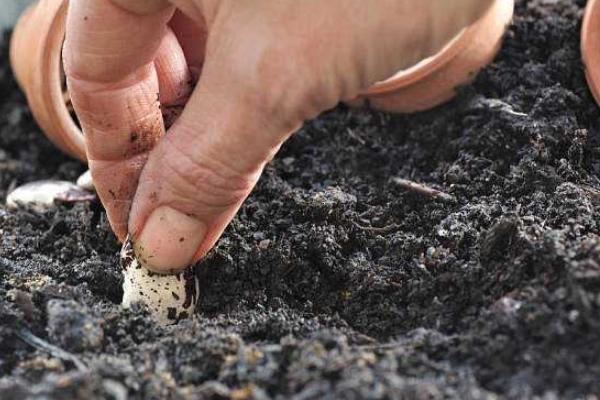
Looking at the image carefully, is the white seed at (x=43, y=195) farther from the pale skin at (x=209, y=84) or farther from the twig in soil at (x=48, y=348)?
the twig in soil at (x=48, y=348)

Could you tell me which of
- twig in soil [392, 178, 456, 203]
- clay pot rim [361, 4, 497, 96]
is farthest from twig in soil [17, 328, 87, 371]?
clay pot rim [361, 4, 497, 96]

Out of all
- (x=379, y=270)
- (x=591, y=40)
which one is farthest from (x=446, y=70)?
(x=379, y=270)

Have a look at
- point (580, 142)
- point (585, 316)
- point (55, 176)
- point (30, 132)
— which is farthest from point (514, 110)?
point (30, 132)

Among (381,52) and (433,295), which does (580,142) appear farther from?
(381,52)

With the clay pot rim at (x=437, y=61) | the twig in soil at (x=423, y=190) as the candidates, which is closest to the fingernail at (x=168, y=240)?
the twig in soil at (x=423, y=190)

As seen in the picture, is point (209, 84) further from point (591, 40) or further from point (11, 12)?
point (11, 12)
